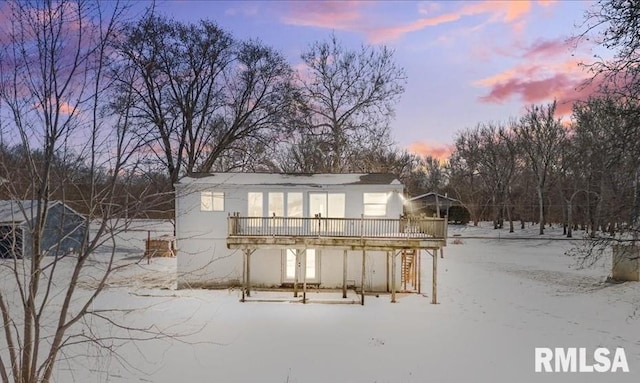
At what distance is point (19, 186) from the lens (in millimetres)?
4609

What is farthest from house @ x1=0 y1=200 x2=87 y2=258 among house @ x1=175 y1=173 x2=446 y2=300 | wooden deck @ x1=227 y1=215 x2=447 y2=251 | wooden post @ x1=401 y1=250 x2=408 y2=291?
wooden post @ x1=401 y1=250 x2=408 y2=291

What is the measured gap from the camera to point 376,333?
12969mm

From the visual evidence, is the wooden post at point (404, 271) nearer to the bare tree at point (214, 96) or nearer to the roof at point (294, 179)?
the roof at point (294, 179)

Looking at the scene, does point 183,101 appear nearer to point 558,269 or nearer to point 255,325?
point 255,325

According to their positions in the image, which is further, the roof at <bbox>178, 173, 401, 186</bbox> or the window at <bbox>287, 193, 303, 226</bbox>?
the window at <bbox>287, 193, 303, 226</bbox>

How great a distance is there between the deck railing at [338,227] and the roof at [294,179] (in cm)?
174

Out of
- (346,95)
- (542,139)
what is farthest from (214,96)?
(542,139)

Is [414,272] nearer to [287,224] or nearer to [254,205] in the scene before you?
[287,224]

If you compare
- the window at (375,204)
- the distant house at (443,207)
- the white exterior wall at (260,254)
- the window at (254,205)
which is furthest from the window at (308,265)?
the distant house at (443,207)

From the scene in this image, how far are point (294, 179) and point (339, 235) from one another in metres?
3.74

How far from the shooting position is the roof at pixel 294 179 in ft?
62.8

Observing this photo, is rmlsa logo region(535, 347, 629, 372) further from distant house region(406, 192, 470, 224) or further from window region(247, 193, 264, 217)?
distant house region(406, 192, 470, 224)

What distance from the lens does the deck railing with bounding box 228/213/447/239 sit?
17297 mm

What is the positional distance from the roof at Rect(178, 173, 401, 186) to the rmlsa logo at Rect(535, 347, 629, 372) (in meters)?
9.39
